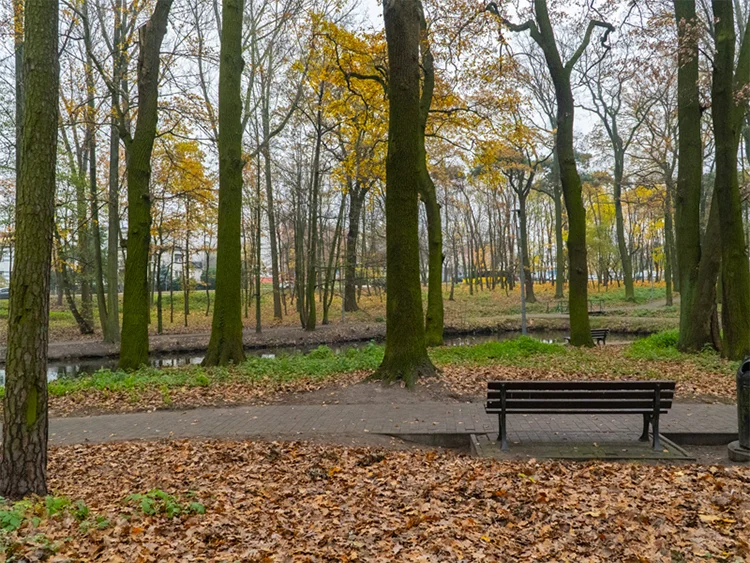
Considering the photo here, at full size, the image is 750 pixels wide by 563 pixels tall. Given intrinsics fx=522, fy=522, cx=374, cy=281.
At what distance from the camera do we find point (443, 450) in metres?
6.60

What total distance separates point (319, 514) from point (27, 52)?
474 centimetres

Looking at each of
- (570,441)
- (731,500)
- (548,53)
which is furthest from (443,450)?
(548,53)

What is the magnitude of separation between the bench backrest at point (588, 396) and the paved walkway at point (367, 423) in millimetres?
641

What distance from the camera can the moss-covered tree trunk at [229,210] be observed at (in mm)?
12250

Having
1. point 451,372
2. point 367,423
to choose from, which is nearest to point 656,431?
point 367,423

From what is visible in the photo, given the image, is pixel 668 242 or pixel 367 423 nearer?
pixel 367 423

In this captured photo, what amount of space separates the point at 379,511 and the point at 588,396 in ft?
10.3

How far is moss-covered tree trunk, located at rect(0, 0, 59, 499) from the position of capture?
4379 mm

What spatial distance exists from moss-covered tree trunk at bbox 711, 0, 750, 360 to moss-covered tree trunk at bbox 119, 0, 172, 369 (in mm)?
12500

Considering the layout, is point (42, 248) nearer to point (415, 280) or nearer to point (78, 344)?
point (415, 280)

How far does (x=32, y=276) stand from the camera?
4422 millimetres

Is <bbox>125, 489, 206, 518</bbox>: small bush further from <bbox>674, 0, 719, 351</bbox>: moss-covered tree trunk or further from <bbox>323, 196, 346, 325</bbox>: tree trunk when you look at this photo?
<bbox>323, 196, 346, 325</bbox>: tree trunk

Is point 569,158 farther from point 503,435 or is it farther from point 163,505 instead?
point 163,505

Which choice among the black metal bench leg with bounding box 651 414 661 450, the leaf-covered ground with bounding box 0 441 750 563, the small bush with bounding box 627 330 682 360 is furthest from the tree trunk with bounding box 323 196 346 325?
the black metal bench leg with bounding box 651 414 661 450
